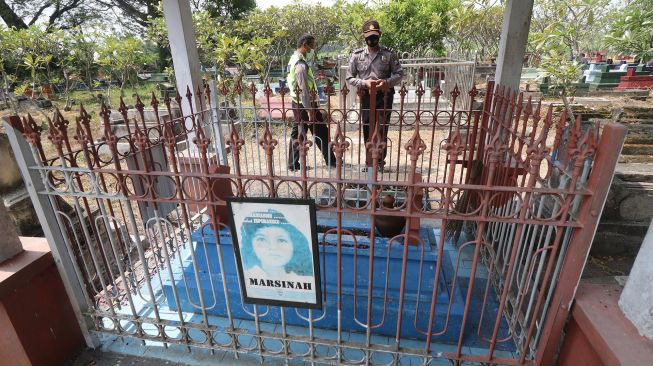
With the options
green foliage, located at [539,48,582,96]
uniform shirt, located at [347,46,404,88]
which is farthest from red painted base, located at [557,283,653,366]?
green foliage, located at [539,48,582,96]

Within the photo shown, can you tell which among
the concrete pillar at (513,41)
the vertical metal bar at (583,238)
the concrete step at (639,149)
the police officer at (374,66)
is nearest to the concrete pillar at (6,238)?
the vertical metal bar at (583,238)

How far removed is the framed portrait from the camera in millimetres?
1935

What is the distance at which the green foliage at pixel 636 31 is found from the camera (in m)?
3.65

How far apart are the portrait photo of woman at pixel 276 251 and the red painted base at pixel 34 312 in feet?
4.63

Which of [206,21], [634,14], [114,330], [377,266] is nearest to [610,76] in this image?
[634,14]

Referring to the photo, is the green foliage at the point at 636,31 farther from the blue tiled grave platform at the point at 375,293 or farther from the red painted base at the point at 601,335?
the blue tiled grave platform at the point at 375,293

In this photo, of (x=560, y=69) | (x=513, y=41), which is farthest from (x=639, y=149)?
(x=513, y=41)

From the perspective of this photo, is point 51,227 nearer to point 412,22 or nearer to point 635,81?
point 412,22

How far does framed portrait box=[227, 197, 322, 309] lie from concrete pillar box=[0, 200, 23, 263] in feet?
5.06

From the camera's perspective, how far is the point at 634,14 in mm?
3674

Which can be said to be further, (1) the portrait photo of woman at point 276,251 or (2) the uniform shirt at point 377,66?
(2) the uniform shirt at point 377,66

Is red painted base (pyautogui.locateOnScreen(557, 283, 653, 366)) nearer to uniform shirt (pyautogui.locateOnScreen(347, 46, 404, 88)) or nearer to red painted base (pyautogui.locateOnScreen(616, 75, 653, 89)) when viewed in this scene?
uniform shirt (pyautogui.locateOnScreen(347, 46, 404, 88))

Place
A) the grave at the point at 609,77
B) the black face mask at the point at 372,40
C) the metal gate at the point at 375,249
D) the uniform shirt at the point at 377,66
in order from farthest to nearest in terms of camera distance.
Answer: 1. the grave at the point at 609,77
2. the uniform shirt at the point at 377,66
3. the black face mask at the point at 372,40
4. the metal gate at the point at 375,249

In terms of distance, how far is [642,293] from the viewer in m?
1.62
